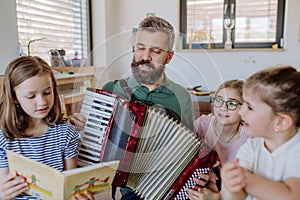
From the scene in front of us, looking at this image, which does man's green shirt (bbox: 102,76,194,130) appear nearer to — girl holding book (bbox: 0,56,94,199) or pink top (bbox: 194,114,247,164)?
pink top (bbox: 194,114,247,164)

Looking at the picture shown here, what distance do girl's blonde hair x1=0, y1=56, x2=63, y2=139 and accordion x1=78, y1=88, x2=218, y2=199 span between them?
21 cm

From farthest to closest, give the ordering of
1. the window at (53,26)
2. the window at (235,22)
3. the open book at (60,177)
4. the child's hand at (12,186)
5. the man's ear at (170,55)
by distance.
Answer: the window at (235,22) < the window at (53,26) < the man's ear at (170,55) < the child's hand at (12,186) < the open book at (60,177)

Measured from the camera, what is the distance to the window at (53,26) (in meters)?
2.50

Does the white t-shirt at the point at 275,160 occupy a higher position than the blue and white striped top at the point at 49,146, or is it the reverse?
the white t-shirt at the point at 275,160

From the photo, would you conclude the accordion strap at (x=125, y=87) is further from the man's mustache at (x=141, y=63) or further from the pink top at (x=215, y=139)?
the pink top at (x=215, y=139)

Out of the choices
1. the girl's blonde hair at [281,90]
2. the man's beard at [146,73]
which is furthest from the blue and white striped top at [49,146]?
the girl's blonde hair at [281,90]

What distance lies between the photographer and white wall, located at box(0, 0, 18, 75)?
189 centimetres

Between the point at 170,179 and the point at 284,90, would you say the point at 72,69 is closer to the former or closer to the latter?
the point at 170,179

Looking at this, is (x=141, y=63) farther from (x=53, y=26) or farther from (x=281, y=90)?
(x=53, y=26)

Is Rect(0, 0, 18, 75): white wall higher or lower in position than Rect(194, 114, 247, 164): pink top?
higher

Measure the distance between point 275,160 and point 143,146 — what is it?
0.40 meters

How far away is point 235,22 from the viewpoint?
3174 millimetres

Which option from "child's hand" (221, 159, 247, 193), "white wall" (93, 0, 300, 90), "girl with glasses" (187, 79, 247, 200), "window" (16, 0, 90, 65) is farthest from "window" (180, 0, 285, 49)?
"child's hand" (221, 159, 247, 193)

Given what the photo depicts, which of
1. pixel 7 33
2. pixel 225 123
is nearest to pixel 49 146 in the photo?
pixel 225 123
